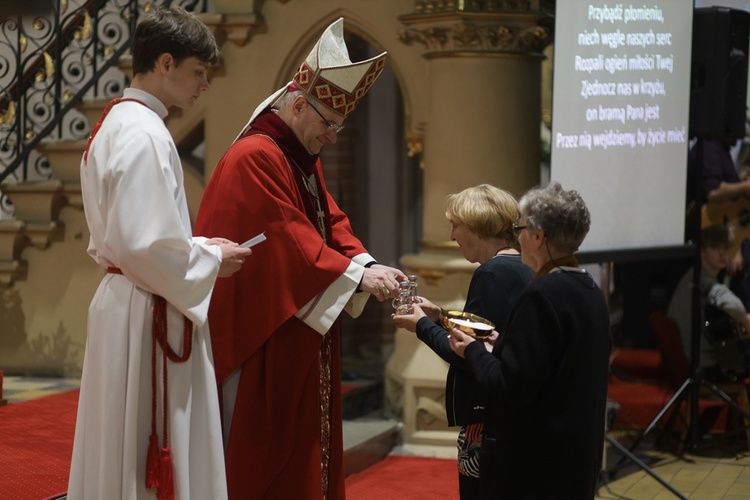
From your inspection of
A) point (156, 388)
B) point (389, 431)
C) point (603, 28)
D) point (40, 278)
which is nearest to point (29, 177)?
point (40, 278)

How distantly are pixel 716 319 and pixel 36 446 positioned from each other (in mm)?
3787

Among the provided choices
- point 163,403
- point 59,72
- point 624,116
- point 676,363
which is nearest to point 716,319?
point 676,363

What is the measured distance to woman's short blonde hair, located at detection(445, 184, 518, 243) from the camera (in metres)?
3.25

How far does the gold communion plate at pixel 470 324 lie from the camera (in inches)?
116

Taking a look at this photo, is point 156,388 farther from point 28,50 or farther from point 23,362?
point 28,50

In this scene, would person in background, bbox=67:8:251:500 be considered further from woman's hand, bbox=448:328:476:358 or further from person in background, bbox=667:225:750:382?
person in background, bbox=667:225:750:382

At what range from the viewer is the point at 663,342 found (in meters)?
6.25

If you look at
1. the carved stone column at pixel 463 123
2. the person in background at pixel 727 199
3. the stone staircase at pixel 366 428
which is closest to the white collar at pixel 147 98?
the stone staircase at pixel 366 428

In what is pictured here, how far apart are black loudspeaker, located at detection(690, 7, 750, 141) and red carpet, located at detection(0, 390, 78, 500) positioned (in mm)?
3533

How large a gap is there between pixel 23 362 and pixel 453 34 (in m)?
3.14

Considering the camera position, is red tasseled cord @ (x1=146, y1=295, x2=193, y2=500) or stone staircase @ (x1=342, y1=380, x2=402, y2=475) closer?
red tasseled cord @ (x1=146, y1=295, x2=193, y2=500)

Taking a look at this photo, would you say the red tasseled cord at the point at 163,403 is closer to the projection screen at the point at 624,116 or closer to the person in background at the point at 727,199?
the projection screen at the point at 624,116

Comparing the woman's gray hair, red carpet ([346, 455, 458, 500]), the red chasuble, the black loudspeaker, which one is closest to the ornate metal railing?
red carpet ([346, 455, 458, 500])

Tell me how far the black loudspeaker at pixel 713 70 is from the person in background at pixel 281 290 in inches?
116
